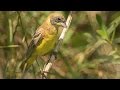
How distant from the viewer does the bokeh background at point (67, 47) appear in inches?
114

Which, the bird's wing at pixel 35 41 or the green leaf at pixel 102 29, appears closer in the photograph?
the green leaf at pixel 102 29

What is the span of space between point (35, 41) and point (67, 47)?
0.67 ft

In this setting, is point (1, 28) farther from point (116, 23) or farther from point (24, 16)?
point (116, 23)

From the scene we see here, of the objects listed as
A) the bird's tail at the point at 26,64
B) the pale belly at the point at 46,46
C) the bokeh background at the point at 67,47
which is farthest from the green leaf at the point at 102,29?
the bird's tail at the point at 26,64

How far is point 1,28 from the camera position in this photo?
301 centimetres

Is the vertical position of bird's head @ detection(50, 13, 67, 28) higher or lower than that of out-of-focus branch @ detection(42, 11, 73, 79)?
higher

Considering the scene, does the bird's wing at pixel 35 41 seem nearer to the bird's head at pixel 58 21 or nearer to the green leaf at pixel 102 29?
the bird's head at pixel 58 21

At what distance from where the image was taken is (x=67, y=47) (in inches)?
117

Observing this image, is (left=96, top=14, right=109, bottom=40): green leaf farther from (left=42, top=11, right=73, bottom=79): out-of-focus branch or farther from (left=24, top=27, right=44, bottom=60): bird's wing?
(left=24, top=27, right=44, bottom=60): bird's wing

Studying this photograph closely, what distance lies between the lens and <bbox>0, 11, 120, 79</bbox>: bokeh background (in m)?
2.90

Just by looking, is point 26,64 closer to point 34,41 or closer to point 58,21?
point 34,41

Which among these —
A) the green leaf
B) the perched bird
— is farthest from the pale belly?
the green leaf

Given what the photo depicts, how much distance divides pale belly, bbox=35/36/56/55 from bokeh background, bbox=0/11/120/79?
0.05m
